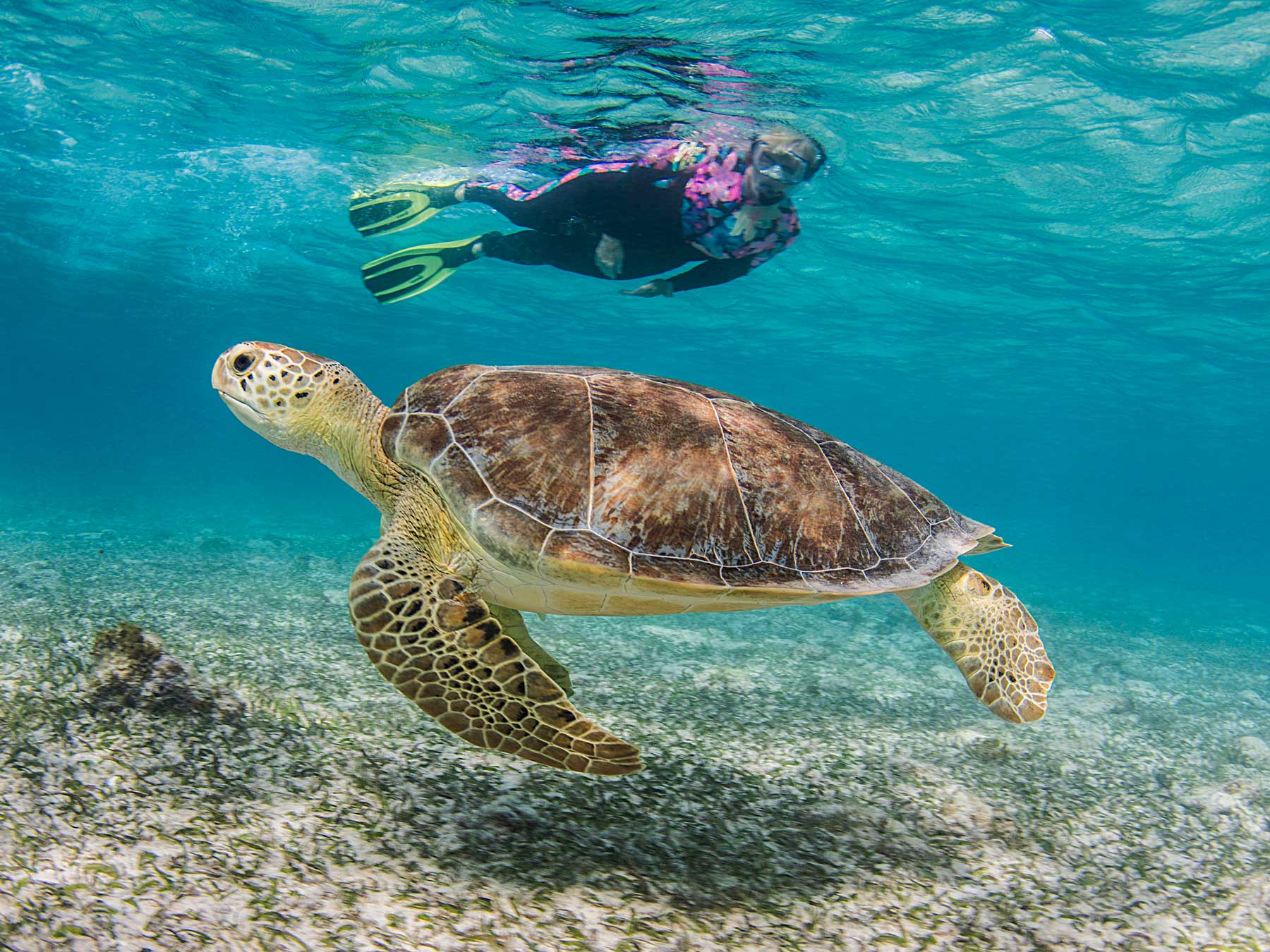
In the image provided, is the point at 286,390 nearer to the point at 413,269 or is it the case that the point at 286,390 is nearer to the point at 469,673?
the point at 469,673

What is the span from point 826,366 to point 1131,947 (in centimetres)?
3959

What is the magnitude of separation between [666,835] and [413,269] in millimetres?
10991

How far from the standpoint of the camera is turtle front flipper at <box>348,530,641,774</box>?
3174 millimetres

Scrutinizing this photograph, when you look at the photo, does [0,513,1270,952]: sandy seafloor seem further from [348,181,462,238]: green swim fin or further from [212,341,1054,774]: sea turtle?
[348,181,462,238]: green swim fin

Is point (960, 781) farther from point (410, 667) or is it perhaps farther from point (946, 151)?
point (946, 151)

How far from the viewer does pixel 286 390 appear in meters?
4.60

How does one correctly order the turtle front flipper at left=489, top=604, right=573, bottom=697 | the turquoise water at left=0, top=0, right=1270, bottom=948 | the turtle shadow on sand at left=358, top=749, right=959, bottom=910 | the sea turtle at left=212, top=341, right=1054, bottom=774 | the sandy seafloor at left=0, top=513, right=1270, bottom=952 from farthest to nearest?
the turquoise water at left=0, top=0, right=1270, bottom=948 < the turtle front flipper at left=489, top=604, right=573, bottom=697 < the sea turtle at left=212, top=341, right=1054, bottom=774 < the turtle shadow on sand at left=358, top=749, right=959, bottom=910 < the sandy seafloor at left=0, top=513, right=1270, bottom=952

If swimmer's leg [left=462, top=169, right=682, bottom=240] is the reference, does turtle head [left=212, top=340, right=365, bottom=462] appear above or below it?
below

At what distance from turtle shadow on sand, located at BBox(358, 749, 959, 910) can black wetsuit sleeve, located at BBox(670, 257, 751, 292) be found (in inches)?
328

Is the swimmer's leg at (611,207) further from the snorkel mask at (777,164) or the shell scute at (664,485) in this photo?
the shell scute at (664,485)

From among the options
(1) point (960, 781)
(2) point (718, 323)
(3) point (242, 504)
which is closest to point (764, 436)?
(1) point (960, 781)

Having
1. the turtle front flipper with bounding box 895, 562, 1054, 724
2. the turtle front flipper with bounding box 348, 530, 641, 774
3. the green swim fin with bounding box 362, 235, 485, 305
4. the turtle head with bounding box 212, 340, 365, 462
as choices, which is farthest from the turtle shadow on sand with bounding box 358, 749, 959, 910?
the green swim fin with bounding box 362, 235, 485, 305

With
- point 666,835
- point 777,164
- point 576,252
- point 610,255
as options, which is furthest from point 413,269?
point 666,835

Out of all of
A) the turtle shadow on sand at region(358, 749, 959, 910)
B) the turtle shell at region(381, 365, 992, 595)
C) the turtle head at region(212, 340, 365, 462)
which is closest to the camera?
the turtle shadow on sand at region(358, 749, 959, 910)
